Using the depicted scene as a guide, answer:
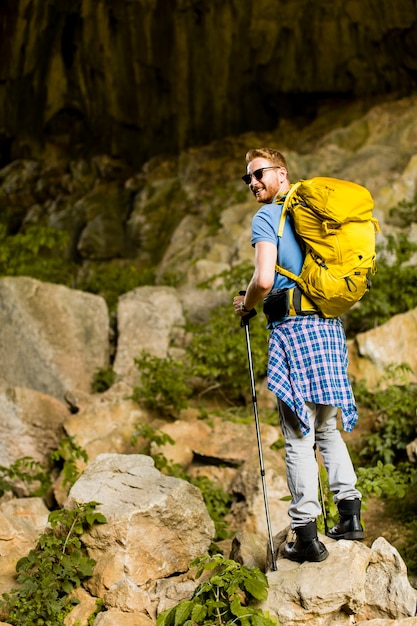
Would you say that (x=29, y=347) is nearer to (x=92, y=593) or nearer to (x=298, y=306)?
(x=92, y=593)

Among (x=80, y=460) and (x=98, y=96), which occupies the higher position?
(x=98, y=96)

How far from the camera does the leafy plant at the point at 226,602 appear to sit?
279 centimetres

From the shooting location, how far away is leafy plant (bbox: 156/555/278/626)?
110 inches

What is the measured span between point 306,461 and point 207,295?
18.7ft

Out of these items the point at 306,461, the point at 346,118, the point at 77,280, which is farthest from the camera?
the point at 346,118

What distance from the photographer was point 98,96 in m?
15.0

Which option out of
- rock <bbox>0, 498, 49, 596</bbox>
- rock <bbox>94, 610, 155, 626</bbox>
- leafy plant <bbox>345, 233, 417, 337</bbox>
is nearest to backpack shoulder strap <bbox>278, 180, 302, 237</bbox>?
rock <bbox>94, 610, 155, 626</bbox>

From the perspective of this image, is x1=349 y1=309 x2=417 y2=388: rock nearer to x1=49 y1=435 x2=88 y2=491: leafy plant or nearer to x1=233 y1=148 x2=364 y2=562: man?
x1=49 y1=435 x2=88 y2=491: leafy plant

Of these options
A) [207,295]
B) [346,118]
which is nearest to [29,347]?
[207,295]

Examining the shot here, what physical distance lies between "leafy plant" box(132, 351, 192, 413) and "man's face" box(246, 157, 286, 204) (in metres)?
3.42

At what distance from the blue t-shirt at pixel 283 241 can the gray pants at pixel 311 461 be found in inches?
26.3

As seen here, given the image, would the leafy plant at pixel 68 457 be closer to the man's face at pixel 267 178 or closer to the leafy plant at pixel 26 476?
the leafy plant at pixel 26 476

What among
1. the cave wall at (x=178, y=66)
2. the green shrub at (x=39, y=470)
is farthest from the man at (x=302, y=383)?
the cave wall at (x=178, y=66)

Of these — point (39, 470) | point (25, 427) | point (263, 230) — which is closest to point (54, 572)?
point (263, 230)
